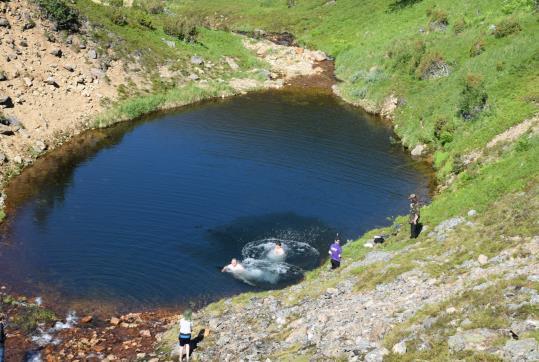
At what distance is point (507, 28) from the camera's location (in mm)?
67312

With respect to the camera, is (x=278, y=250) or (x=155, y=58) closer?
(x=278, y=250)

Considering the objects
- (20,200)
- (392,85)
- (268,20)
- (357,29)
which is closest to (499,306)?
(20,200)

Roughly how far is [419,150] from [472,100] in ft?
22.6

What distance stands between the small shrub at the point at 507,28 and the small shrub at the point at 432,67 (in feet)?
22.2

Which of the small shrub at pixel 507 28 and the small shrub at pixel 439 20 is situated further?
the small shrub at pixel 439 20

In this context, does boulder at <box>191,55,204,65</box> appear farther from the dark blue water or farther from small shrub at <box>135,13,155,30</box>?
the dark blue water

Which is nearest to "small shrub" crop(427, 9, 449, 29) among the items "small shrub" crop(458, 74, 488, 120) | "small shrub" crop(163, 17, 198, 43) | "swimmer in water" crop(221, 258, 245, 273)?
"small shrub" crop(458, 74, 488, 120)

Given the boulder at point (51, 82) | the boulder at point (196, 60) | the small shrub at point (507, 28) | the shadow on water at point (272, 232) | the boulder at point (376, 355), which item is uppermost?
the boulder at point (196, 60)

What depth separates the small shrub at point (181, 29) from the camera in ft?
305

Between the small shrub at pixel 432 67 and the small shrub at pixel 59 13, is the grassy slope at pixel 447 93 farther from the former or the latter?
the small shrub at pixel 59 13

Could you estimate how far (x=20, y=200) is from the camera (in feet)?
152

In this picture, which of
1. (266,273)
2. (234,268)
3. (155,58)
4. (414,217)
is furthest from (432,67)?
(234,268)

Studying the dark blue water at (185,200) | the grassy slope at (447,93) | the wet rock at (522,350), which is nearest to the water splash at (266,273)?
the dark blue water at (185,200)

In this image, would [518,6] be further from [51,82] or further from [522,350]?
[522,350]
